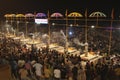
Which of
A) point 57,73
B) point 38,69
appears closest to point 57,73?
point 57,73

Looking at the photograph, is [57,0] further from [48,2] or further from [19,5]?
[19,5]

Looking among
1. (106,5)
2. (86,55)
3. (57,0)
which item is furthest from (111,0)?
(86,55)

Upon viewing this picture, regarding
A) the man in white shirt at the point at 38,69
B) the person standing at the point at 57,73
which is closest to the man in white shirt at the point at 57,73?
the person standing at the point at 57,73

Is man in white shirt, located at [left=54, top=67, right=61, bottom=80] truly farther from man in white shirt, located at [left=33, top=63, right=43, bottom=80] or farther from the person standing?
man in white shirt, located at [left=33, top=63, right=43, bottom=80]

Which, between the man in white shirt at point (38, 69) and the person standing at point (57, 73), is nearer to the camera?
the person standing at point (57, 73)

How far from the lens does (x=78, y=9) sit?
102ft

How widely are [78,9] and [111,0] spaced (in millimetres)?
5300

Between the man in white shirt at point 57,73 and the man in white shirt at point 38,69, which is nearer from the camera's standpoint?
the man in white shirt at point 57,73

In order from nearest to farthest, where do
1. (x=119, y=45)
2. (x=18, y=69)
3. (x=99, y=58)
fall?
(x=18, y=69) < (x=99, y=58) < (x=119, y=45)

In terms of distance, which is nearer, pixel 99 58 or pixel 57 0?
pixel 99 58

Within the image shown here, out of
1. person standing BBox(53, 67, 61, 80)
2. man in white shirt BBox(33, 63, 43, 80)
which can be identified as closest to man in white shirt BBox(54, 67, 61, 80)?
person standing BBox(53, 67, 61, 80)

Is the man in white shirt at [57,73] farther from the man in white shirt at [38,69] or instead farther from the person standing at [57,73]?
the man in white shirt at [38,69]

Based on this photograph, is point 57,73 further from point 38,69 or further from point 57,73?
point 38,69

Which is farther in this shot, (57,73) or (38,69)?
(38,69)
